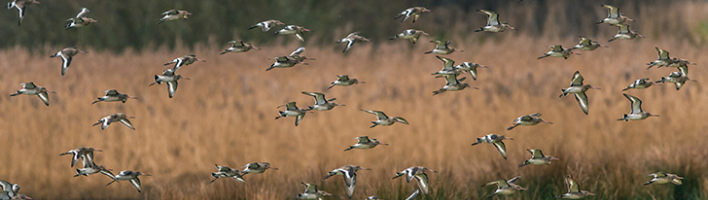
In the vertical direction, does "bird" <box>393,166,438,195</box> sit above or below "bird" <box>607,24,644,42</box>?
below

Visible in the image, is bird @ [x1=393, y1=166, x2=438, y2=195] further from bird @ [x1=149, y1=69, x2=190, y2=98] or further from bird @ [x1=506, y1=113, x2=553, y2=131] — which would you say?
bird @ [x1=149, y1=69, x2=190, y2=98]

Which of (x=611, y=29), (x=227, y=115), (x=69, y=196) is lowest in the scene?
(x=69, y=196)

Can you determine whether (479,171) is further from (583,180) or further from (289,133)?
(289,133)

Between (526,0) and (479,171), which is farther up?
(526,0)

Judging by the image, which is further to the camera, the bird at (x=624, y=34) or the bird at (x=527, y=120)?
the bird at (x=624, y=34)

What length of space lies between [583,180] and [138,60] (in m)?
9.65

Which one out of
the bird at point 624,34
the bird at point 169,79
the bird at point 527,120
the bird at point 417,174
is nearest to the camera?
the bird at point 417,174

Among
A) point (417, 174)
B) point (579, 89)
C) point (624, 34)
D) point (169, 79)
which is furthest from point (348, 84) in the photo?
point (624, 34)

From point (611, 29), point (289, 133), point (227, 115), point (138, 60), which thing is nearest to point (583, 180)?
point (289, 133)

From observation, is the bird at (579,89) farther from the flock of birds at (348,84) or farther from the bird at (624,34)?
the bird at (624,34)

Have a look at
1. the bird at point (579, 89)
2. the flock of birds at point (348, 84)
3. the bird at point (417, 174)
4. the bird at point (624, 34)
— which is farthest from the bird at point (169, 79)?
the bird at point (624, 34)

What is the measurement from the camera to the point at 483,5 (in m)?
20.6

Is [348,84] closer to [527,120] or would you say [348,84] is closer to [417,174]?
[417,174]

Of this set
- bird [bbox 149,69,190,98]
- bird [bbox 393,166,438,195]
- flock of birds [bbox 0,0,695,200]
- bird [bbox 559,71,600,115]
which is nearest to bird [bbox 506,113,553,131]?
flock of birds [bbox 0,0,695,200]
